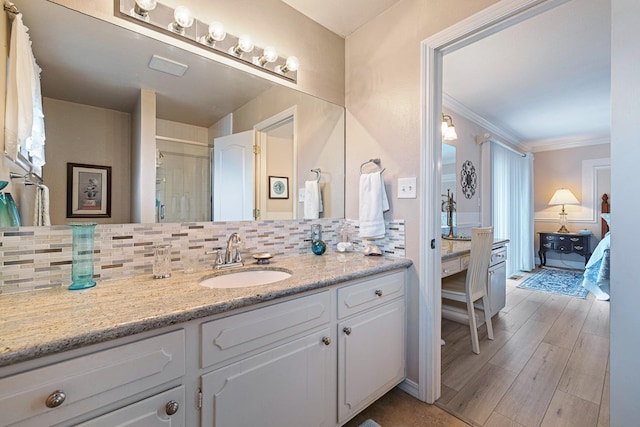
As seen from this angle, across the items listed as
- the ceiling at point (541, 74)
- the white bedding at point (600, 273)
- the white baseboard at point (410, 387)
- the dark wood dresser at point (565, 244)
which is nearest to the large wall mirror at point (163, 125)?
the white baseboard at point (410, 387)

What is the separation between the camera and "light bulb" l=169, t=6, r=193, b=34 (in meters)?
1.27

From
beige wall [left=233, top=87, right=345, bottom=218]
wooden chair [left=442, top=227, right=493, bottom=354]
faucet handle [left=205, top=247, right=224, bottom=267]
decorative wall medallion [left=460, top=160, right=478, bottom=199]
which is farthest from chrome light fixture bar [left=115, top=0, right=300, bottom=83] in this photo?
decorative wall medallion [left=460, top=160, right=478, bottom=199]

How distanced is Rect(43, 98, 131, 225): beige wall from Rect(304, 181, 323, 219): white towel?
1.03 m

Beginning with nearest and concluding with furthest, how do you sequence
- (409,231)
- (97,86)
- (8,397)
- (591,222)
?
(8,397) < (97,86) < (409,231) < (591,222)

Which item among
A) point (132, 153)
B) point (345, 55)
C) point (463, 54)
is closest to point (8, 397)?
point (132, 153)

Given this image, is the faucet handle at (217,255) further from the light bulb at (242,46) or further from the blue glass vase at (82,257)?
the light bulb at (242,46)

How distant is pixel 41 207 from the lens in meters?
1.03

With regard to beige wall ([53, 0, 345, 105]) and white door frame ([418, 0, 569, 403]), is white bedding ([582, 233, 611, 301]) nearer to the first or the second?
white door frame ([418, 0, 569, 403])

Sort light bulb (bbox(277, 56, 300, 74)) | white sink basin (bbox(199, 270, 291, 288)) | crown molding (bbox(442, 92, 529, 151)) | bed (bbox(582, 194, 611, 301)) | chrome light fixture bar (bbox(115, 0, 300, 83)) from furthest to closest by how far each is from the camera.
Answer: crown molding (bbox(442, 92, 529, 151)), bed (bbox(582, 194, 611, 301)), light bulb (bbox(277, 56, 300, 74)), white sink basin (bbox(199, 270, 291, 288)), chrome light fixture bar (bbox(115, 0, 300, 83))

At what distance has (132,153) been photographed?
123 cm

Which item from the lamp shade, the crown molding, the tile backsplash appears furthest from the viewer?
the lamp shade

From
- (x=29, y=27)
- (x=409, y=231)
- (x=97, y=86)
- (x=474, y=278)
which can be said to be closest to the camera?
(x=29, y=27)

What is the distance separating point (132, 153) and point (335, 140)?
1282mm

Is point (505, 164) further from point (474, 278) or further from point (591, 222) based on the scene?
point (474, 278)
